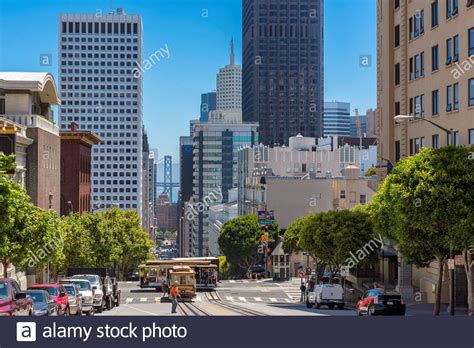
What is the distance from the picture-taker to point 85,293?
4269 centimetres

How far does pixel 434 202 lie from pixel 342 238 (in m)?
25.4

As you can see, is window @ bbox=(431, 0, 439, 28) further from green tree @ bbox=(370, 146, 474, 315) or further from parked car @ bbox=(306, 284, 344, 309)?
parked car @ bbox=(306, 284, 344, 309)

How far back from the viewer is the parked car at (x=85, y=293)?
1649 inches

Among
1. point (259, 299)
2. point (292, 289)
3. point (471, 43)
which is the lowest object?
point (292, 289)

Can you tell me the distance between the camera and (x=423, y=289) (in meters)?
58.0

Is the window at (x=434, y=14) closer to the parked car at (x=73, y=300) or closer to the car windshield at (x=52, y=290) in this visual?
the parked car at (x=73, y=300)

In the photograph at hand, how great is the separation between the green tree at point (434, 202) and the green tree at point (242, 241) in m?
84.2

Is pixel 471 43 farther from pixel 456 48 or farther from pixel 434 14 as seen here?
pixel 434 14

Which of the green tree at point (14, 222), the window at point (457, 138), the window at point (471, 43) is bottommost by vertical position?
the green tree at point (14, 222)

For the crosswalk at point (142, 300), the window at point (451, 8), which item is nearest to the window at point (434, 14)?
the window at point (451, 8)

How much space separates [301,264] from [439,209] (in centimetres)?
8032

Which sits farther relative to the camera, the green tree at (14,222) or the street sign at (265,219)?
the street sign at (265,219)

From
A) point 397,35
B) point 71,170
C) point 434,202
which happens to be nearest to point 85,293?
point 434,202

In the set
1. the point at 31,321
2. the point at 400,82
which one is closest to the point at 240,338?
the point at 31,321
